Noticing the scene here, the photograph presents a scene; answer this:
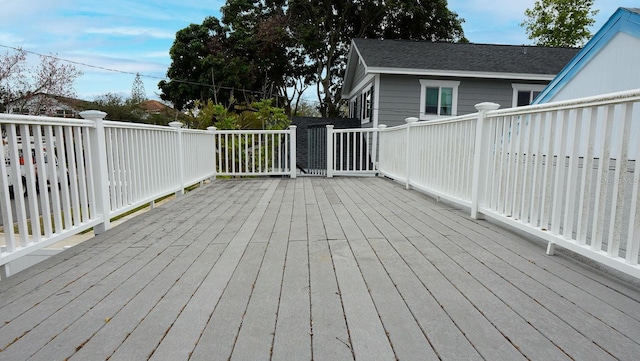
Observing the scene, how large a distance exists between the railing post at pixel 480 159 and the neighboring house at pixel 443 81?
705 centimetres

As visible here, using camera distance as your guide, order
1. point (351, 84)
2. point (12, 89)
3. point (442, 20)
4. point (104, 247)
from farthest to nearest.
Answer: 1. point (442, 20)
2. point (351, 84)
3. point (12, 89)
4. point (104, 247)

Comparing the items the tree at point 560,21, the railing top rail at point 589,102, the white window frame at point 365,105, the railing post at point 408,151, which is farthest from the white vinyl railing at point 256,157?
the tree at point 560,21

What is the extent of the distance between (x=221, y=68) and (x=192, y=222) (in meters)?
16.3

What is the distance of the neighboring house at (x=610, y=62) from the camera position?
4266 mm

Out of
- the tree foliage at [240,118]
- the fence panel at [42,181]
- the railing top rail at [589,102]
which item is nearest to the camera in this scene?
the railing top rail at [589,102]

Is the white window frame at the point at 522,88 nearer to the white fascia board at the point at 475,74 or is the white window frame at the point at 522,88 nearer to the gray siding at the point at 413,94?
the gray siding at the point at 413,94

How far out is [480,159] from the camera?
304cm

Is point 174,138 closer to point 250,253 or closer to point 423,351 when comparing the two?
point 250,253

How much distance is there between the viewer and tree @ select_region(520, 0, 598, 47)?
1914 centimetres

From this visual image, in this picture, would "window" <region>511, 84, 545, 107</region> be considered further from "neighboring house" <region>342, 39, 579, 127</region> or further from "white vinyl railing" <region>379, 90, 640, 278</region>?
"white vinyl railing" <region>379, 90, 640, 278</region>

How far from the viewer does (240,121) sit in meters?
9.40

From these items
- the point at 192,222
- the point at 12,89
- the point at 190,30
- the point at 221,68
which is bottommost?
the point at 192,222

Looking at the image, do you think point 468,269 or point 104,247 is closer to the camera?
point 468,269

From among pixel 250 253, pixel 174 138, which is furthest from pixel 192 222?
pixel 174 138
